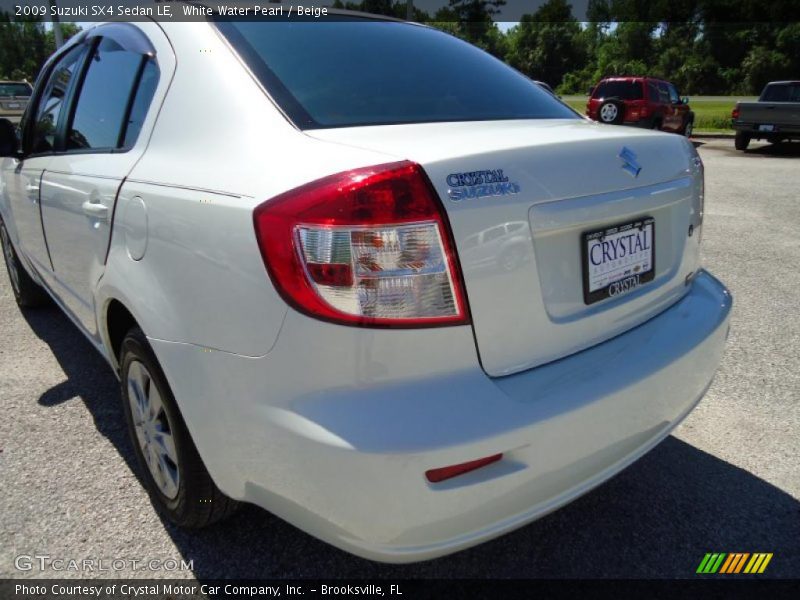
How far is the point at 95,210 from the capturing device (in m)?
2.07

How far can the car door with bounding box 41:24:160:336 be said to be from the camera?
6.72 ft

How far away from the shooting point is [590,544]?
2055 mm

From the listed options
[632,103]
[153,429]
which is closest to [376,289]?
[153,429]

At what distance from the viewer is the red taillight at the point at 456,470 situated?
4.43 ft

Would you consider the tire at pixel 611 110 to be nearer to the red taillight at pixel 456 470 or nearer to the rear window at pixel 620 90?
the rear window at pixel 620 90

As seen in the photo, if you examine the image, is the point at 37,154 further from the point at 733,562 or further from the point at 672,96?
the point at 672,96

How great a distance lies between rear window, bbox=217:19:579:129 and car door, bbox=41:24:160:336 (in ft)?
1.43

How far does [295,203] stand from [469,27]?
5233 centimetres

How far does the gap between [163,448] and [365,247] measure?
1.15m

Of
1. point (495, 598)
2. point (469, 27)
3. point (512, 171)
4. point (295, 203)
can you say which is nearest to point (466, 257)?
point (512, 171)

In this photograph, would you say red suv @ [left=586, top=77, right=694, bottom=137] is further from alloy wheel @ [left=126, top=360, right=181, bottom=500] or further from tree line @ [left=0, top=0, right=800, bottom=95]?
tree line @ [left=0, top=0, right=800, bottom=95]

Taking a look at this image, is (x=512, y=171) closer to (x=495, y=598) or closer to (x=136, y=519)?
(x=495, y=598)

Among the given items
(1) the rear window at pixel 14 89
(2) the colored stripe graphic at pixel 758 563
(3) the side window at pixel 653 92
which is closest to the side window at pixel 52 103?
(2) the colored stripe graphic at pixel 758 563

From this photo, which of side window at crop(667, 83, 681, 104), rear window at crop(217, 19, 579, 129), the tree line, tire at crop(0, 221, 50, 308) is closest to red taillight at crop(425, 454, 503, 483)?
rear window at crop(217, 19, 579, 129)
